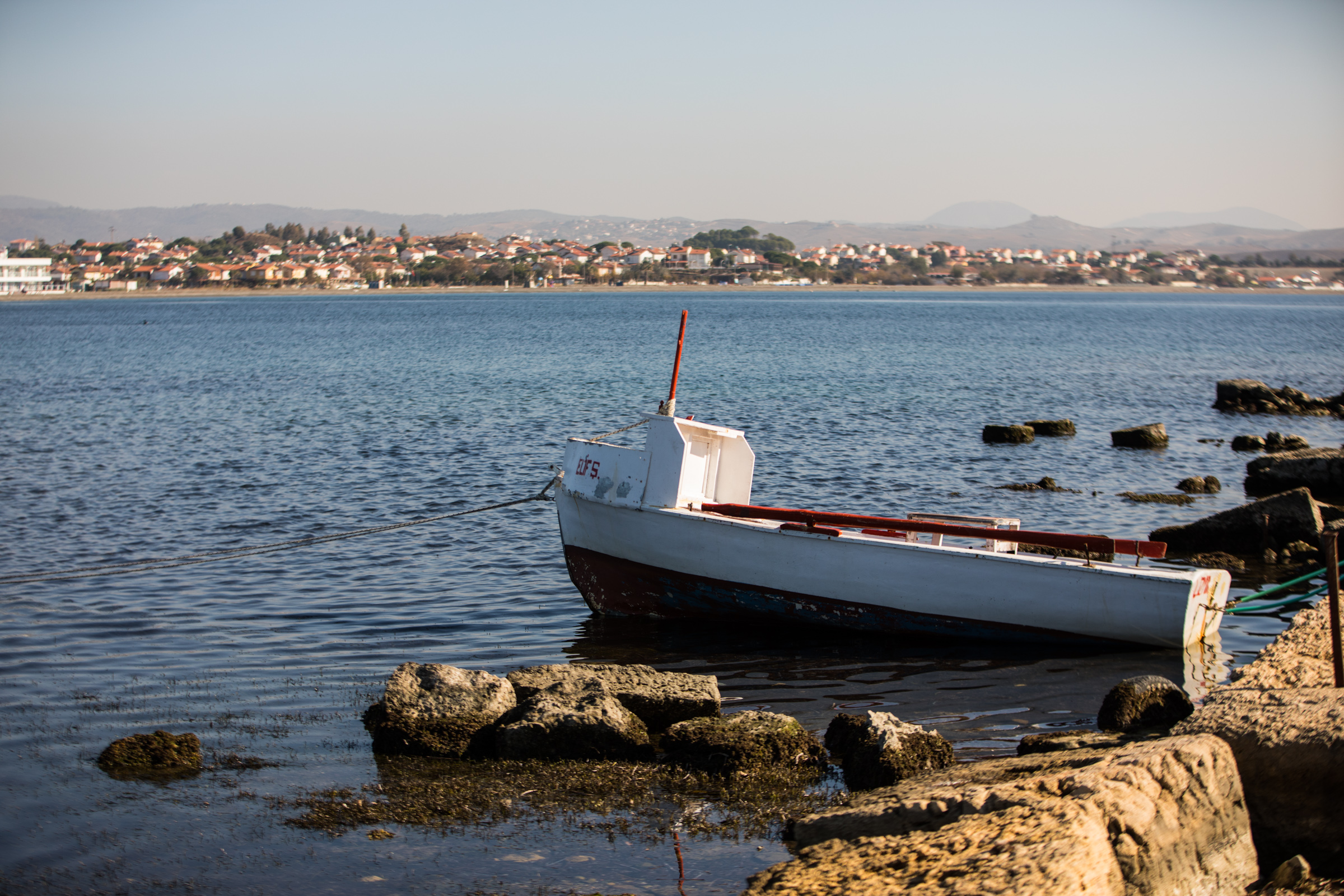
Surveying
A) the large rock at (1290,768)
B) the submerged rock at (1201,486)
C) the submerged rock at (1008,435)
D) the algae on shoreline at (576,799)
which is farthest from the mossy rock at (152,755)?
the submerged rock at (1008,435)

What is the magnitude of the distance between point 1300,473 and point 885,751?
15.1 meters

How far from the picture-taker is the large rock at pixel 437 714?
8188mm

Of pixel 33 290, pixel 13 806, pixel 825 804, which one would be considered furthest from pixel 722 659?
pixel 33 290

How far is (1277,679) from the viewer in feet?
26.2

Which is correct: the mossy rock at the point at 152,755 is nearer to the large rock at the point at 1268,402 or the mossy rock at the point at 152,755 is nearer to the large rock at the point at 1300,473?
the large rock at the point at 1300,473

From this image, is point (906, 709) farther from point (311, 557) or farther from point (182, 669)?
point (311, 557)

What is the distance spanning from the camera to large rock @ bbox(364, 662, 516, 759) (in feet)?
26.9

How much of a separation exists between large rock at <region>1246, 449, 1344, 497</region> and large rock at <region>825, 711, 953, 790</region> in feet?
45.8

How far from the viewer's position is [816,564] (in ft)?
37.1

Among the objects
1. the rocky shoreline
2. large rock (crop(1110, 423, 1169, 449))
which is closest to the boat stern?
the rocky shoreline

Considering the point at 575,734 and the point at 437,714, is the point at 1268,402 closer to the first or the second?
the point at 575,734

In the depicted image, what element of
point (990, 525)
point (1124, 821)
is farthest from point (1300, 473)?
point (1124, 821)

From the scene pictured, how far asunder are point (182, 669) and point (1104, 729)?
8341 millimetres

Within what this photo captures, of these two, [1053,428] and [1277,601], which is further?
[1053,428]
